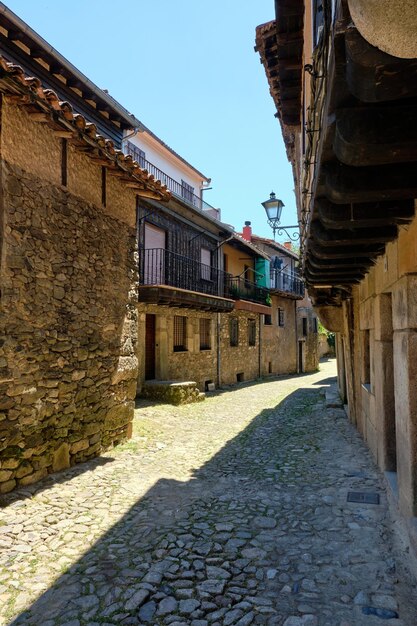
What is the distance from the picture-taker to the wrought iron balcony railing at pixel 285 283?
72.1ft

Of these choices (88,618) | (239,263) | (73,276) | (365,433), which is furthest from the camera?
(239,263)

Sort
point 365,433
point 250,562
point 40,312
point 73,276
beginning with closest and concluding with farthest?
point 250,562, point 40,312, point 73,276, point 365,433

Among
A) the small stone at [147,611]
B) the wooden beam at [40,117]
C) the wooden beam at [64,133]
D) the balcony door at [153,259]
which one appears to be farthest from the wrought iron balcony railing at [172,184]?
the small stone at [147,611]

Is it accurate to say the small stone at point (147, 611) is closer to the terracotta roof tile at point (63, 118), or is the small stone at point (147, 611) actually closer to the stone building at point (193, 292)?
the terracotta roof tile at point (63, 118)

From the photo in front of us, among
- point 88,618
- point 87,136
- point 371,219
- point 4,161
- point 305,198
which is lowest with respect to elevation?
point 88,618

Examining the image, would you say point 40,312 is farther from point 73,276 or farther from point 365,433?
point 365,433

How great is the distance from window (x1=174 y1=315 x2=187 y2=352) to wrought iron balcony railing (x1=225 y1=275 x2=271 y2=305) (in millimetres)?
3481

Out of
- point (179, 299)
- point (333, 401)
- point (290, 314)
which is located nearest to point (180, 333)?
point (179, 299)

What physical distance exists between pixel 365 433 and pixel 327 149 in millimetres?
5335

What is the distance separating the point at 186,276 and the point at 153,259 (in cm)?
167

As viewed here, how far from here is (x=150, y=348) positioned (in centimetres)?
1194

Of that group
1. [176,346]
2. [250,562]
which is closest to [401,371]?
[250,562]

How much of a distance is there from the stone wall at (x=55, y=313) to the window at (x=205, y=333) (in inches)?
313

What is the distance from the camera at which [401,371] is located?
3461mm
